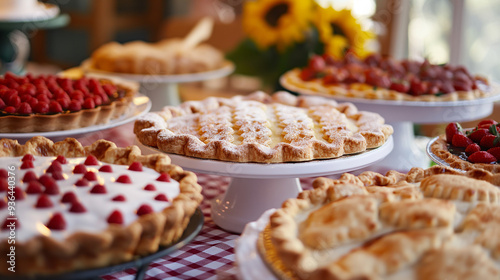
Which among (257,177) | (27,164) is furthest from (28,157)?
(257,177)

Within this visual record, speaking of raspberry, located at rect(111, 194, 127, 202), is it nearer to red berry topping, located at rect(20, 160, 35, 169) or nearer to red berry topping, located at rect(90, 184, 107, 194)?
red berry topping, located at rect(90, 184, 107, 194)

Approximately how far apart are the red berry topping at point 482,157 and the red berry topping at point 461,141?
13cm

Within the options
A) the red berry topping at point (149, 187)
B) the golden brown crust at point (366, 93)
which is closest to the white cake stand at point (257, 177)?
the red berry topping at point (149, 187)

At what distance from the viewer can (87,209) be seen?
3.03ft

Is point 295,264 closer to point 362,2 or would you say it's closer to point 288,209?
point 288,209

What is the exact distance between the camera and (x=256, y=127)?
1454 mm

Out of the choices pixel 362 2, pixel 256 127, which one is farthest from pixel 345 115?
pixel 362 2

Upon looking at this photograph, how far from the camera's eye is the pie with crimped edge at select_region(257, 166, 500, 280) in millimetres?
809

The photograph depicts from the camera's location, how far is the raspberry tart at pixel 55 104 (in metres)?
1.56

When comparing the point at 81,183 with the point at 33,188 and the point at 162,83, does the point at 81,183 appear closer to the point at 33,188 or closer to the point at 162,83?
the point at 33,188

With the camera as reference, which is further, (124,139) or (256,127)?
(124,139)

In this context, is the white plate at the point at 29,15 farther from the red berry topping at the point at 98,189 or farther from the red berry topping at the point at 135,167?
the red berry topping at the point at 98,189

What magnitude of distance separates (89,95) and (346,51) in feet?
4.89

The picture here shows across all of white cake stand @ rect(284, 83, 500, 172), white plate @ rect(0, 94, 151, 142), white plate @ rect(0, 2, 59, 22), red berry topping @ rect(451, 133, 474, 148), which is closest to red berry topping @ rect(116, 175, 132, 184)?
white plate @ rect(0, 94, 151, 142)
